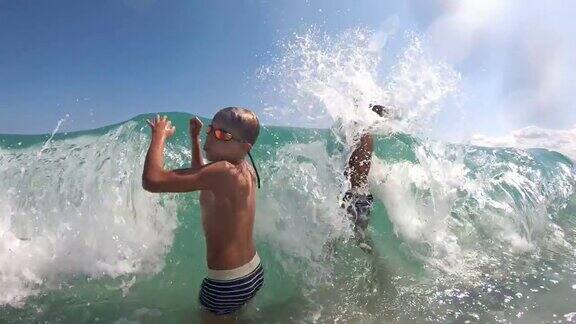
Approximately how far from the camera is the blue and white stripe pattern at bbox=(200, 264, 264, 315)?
2918mm

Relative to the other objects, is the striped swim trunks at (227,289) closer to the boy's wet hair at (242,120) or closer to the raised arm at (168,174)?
the raised arm at (168,174)

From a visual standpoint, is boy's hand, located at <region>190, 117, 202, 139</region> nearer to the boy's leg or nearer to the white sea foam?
the boy's leg

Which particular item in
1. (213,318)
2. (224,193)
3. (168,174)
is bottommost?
(213,318)

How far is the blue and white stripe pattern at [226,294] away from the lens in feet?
9.57

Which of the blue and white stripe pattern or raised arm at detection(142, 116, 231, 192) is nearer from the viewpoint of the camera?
raised arm at detection(142, 116, 231, 192)

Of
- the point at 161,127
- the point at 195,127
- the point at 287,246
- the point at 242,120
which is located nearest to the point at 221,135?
the point at 242,120

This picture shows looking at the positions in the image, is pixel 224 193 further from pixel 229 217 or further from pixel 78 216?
pixel 78 216

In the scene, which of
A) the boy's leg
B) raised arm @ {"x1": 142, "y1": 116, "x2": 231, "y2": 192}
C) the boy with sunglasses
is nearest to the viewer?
raised arm @ {"x1": 142, "y1": 116, "x2": 231, "y2": 192}

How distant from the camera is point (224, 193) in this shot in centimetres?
276

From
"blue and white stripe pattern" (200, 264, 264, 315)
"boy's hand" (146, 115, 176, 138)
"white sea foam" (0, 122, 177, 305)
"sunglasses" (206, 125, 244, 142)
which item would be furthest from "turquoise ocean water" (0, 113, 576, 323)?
"boy's hand" (146, 115, 176, 138)

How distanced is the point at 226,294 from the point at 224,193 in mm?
683

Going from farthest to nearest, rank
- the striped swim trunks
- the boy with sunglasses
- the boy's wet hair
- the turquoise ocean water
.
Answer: the turquoise ocean water → the striped swim trunks → the boy's wet hair → the boy with sunglasses

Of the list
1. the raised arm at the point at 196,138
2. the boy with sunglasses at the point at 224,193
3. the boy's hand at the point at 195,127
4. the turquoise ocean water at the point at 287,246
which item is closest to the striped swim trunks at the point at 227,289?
the boy with sunglasses at the point at 224,193

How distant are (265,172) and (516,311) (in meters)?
4.03
